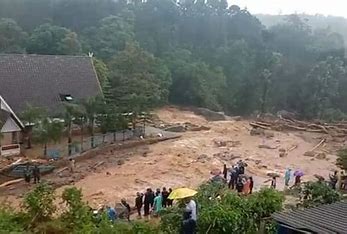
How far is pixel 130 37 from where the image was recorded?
54281 mm

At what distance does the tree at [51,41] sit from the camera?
4700cm

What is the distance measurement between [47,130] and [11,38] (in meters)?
26.8

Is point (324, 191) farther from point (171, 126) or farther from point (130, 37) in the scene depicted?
point (130, 37)

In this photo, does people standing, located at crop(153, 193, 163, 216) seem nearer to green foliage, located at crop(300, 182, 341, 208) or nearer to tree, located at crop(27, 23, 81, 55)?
green foliage, located at crop(300, 182, 341, 208)

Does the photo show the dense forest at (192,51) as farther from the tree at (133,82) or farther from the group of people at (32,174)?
the group of people at (32,174)

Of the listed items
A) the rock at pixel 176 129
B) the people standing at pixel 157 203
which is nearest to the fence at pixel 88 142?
the rock at pixel 176 129

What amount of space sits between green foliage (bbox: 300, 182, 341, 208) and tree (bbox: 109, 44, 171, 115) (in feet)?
61.0

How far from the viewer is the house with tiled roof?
30062 millimetres

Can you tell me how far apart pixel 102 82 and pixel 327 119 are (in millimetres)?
22159

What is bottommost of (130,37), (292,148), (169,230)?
(292,148)

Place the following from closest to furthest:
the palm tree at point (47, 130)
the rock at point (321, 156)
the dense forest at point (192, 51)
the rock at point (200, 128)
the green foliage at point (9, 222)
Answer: the green foliage at point (9, 222)
the palm tree at point (47, 130)
the rock at point (321, 156)
the rock at point (200, 128)
the dense forest at point (192, 51)

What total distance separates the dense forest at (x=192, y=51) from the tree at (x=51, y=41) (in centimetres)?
10

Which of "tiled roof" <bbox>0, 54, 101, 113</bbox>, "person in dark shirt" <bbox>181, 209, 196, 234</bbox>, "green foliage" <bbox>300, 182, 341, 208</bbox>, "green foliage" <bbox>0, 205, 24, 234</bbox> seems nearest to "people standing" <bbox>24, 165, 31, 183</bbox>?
"tiled roof" <bbox>0, 54, 101, 113</bbox>

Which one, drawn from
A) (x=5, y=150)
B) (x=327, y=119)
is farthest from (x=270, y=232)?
(x=327, y=119)
